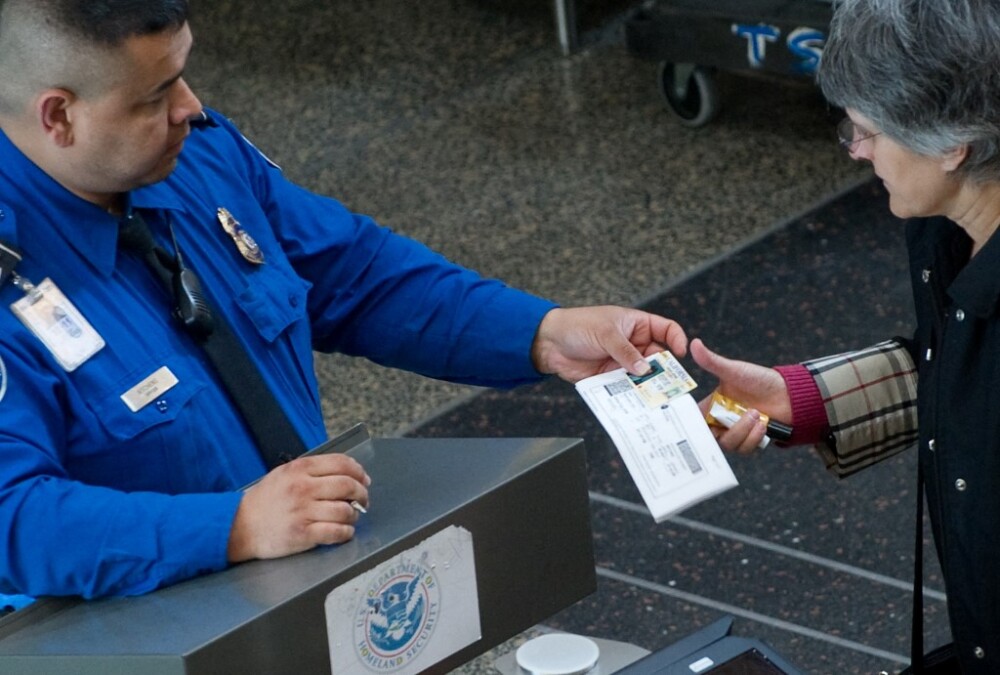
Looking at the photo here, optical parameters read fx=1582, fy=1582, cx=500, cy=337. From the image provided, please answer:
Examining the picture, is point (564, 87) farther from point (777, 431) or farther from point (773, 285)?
point (777, 431)

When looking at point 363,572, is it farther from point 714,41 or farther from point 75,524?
point 714,41

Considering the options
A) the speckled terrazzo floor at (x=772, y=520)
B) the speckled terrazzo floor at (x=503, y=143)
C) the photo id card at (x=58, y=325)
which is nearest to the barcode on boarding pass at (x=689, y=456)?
the photo id card at (x=58, y=325)

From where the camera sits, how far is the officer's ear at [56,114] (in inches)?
73.9

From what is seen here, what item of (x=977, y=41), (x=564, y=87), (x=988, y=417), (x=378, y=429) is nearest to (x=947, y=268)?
(x=988, y=417)

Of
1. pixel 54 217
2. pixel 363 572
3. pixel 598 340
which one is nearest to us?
pixel 363 572

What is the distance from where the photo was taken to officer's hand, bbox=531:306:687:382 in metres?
2.23

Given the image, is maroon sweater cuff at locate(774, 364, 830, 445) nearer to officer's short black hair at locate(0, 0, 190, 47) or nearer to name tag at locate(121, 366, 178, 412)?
name tag at locate(121, 366, 178, 412)

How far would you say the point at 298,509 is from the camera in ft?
5.92

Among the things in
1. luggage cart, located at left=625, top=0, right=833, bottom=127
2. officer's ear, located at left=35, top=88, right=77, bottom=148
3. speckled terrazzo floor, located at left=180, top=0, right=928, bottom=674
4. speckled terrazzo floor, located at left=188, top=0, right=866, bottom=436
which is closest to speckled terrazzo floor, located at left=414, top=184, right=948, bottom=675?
speckled terrazzo floor, located at left=180, top=0, right=928, bottom=674

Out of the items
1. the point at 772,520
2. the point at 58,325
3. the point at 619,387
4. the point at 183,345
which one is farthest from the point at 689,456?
the point at 772,520

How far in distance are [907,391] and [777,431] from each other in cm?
21

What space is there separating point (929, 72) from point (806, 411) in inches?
25.4

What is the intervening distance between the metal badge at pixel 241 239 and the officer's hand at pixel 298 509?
390mm

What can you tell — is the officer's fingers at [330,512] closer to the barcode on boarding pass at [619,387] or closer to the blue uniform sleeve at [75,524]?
the blue uniform sleeve at [75,524]
